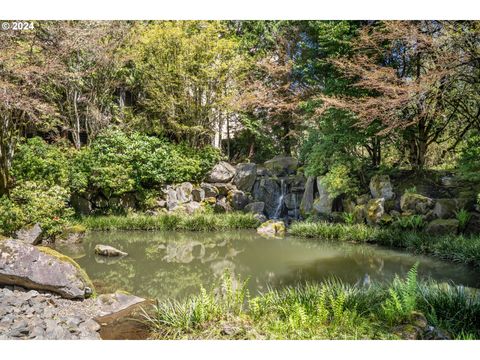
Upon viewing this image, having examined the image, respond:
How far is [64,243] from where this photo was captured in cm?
920

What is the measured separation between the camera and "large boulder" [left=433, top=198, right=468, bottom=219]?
344 inches

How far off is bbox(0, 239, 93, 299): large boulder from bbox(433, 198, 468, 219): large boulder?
7753 mm

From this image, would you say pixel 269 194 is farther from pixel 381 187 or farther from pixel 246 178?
pixel 381 187

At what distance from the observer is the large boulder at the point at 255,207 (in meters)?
13.4

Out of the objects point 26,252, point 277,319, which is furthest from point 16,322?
point 277,319

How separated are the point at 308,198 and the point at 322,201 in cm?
84

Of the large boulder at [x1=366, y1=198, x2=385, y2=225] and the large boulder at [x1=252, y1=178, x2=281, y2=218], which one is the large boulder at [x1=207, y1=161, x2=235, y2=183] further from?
the large boulder at [x1=366, y1=198, x2=385, y2=225]

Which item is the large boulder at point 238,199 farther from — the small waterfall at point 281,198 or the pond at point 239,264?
the pond at point 239,264

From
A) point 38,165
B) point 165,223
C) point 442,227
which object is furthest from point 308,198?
point 38,165

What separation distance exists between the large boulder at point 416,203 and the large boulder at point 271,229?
340 cm

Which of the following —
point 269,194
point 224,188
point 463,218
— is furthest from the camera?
point 224,188

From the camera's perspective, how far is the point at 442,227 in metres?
8.55

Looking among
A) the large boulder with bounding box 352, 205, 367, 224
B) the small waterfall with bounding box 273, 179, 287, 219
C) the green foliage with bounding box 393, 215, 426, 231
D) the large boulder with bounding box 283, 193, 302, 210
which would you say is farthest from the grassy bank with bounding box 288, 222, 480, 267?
the small waterfall with bounding box 273, 179, 287, 219
